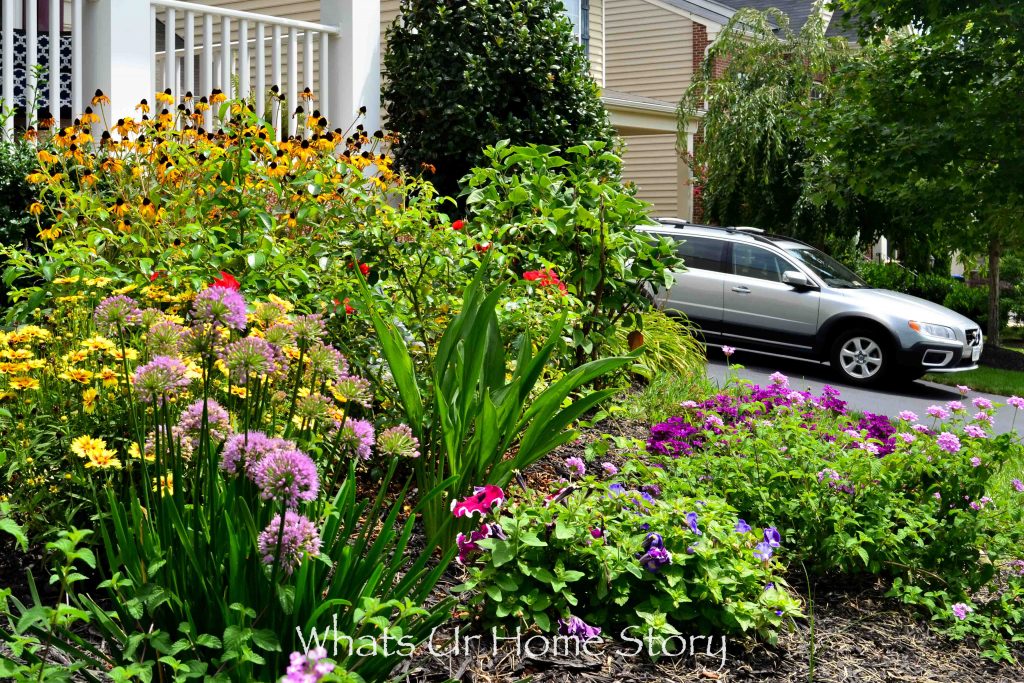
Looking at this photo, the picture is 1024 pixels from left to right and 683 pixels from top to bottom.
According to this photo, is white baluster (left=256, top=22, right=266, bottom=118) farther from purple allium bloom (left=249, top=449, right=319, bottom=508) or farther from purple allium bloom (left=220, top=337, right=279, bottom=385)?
purple allium bloom (left=249, top=449, right=319, bottom=508)

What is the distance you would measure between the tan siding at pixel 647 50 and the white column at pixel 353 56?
54.4 feet

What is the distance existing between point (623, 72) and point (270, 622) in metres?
24.3

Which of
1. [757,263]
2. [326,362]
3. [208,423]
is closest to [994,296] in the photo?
[757,263]

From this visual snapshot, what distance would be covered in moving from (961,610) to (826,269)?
10.0m

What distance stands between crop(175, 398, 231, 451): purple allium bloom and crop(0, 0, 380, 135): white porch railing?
5190mm

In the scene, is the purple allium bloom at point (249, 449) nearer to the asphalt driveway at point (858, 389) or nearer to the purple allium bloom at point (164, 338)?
the purple allium bloom at point (164, 338)

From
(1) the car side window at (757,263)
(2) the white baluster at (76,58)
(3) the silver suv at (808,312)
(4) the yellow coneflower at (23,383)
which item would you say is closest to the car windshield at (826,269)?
(3) the silver suv at (808,312)

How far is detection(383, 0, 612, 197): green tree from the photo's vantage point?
31.1ft

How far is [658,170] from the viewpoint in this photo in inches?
934

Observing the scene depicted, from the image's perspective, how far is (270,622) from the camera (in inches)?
91.7

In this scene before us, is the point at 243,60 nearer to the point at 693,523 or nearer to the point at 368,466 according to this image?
the point at 368,466

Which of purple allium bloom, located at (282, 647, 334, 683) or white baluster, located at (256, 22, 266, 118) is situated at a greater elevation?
white baluster, located at (256, 22, 266, 118)

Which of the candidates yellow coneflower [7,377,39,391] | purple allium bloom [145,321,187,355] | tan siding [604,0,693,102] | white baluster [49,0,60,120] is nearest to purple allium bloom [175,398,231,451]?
purple allium bloom [145,321,187,355]

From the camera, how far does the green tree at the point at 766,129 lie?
18.1 meters
